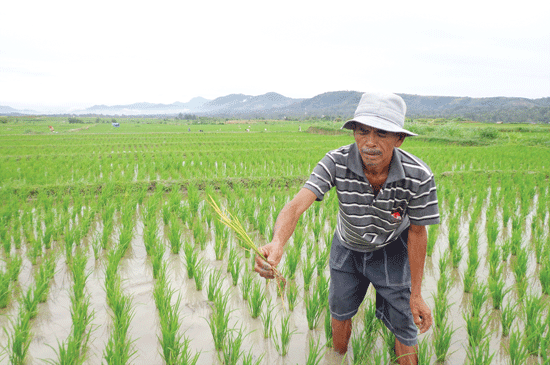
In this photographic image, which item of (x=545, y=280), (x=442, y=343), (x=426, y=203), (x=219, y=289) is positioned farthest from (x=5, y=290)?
(x=545, y=280)

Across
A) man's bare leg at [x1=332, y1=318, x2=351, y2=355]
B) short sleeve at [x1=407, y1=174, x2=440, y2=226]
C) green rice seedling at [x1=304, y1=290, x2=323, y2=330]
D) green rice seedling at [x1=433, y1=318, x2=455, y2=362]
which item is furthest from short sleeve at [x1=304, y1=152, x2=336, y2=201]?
green rice seedling at [x1=433, y1=318, x2=455, y2=362]

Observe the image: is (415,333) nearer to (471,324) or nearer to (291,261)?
(471,324)

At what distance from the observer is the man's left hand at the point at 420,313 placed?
4.81ft

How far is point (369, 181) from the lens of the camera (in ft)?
4.74

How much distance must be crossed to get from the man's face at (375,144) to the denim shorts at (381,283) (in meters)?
0.49

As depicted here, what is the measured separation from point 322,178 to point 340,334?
0.93 meters

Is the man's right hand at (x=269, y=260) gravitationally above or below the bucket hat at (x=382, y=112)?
below

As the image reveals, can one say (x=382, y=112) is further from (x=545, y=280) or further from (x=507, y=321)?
(x=545, y=280)

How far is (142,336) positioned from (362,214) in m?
1.55

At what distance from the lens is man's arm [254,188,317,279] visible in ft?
4.08

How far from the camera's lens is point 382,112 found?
1257 mm

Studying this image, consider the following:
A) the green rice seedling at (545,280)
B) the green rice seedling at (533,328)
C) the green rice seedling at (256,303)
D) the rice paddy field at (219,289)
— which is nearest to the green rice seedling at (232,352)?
the rice paddy field at (219,289)

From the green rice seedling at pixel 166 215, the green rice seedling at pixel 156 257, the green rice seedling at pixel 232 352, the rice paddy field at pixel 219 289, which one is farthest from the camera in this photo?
the green rice seedling at pixel 166 215

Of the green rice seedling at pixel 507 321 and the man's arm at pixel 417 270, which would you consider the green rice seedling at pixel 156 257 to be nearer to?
the man's arm at pixel 417 270
